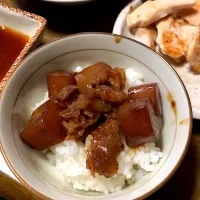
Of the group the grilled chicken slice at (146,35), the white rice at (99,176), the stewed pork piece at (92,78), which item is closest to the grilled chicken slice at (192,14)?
the grilled chicken slice at (146,35)

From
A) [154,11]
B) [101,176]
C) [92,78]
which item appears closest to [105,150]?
[101,176]

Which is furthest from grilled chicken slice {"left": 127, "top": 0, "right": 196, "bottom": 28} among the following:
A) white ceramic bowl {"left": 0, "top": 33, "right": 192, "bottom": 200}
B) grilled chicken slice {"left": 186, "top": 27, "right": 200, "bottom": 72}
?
white ceramic bowl {"left": 0, "top": 33, "right": 192, "bottom": 200}

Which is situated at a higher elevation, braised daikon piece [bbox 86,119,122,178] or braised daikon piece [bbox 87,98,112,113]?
braised daikon piece [bbox 87,98,112,113]

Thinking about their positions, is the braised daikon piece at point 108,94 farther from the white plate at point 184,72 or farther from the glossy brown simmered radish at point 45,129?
the white plate at point 184,72

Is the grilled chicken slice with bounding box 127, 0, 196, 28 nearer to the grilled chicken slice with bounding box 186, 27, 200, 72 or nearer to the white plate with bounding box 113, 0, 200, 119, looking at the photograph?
the white plate with bounding box 113, 0, 200, 119

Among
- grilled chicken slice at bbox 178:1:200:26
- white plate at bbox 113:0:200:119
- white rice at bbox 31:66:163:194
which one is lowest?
white rice at bbox 31:66:163:194

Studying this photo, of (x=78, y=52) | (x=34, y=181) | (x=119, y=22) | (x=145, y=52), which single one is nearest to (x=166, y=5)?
(x=119, y=22)
